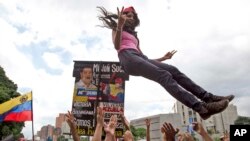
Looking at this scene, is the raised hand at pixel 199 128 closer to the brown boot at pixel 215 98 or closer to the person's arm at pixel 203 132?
the person's arm at pixel 203 132

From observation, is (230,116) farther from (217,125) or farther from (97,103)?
(97,103)

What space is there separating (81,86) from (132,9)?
1020 cm

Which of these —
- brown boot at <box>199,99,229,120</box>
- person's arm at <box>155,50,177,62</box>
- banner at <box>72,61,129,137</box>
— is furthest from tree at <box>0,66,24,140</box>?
brown boot at <box>199,99,229,120</box>

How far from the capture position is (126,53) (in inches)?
190

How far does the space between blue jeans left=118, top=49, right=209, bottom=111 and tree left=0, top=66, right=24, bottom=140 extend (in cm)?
2641

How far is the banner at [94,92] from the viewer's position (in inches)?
573

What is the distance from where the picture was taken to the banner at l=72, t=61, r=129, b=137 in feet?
47.7

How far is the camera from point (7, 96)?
32000mm

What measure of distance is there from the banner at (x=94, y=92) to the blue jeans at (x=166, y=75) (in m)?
9.59

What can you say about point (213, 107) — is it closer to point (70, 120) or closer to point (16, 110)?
point (70, 120)

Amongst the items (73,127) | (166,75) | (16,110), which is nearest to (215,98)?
(166,75)

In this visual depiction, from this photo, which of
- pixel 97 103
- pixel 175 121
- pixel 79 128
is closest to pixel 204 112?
pixel 97 103

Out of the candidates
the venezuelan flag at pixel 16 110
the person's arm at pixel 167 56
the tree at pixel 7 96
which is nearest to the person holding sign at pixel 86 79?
the venezuelan flag at pixel 16 110

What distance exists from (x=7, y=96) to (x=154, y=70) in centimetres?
2995
